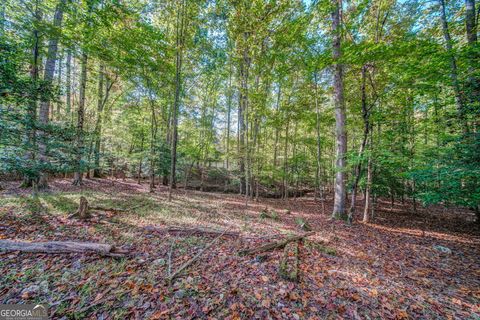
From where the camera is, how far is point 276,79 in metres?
10.1

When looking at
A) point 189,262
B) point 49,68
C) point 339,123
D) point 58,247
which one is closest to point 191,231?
point 189,262

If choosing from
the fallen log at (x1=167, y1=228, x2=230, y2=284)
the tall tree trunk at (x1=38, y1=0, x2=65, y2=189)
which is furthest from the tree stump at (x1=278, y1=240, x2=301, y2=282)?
the tall tree trunk at (x1=38, y1=0, x2=65, y2=189)

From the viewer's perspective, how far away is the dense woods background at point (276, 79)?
4.60 m

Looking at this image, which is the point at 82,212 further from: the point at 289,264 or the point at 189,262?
the point at 289,264

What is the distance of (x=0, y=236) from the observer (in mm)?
3900

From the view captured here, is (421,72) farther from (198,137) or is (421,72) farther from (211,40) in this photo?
(198,137)

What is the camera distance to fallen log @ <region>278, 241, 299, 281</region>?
328 centimetres

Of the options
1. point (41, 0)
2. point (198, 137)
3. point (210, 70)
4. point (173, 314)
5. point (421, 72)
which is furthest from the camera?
point (198, 137)

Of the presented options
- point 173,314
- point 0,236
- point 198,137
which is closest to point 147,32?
point 198,137

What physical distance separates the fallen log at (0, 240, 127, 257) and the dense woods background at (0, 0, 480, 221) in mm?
1989

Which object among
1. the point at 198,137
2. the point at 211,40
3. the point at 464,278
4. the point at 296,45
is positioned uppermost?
the point at 211,40

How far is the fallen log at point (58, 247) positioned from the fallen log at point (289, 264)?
320cm

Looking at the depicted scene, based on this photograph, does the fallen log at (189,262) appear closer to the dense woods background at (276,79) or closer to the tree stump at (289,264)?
the tree stump at (289,264)

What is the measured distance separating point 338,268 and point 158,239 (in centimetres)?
429
